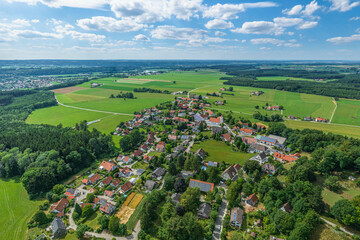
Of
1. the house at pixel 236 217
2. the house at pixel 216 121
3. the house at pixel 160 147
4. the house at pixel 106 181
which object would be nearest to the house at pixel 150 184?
the house at pixel 106 181

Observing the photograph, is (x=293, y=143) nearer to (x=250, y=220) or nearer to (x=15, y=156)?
(x=250, y=220)

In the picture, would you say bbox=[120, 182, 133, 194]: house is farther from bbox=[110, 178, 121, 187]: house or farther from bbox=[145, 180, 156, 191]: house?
bbox=[145, 180, 156, 191]: house

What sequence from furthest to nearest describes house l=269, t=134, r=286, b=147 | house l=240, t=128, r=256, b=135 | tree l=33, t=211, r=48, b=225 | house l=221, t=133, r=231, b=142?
house l=240, t=128, r=256, b=135, house l=221, t=133, r=231, b=142, house l=269, t=134, r=286, b=147, tree l=33, t=211, r=48, b=225

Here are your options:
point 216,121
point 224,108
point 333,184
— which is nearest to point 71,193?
point 333,184

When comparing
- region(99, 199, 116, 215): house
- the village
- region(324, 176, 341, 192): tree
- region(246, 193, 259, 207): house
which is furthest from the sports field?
region(246, 193, 259, 207): house

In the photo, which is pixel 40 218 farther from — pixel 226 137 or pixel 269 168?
pixel 226 137

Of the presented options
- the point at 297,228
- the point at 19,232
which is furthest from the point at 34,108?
the point at 297,228
